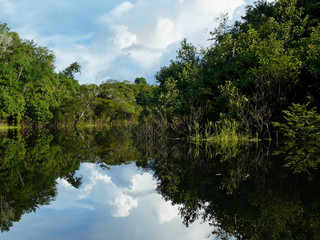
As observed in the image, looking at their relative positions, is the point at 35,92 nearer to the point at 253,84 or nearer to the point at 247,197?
the point at 253,84

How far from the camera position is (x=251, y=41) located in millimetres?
17203

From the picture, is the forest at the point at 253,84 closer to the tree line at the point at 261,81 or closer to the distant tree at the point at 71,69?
the tree line at the point at 261,81

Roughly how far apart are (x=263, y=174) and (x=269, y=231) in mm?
3499

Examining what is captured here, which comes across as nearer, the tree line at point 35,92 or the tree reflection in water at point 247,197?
the tree reflection in water at point 247,197

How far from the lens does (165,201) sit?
4.94 m

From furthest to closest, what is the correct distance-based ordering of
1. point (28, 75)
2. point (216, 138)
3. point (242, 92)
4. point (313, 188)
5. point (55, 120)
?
point (55, 120), point (28, 75), point (242, 92), point (216, 138), point (313, 188)

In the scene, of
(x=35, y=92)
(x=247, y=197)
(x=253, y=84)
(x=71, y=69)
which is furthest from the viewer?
(x=71, y=69)

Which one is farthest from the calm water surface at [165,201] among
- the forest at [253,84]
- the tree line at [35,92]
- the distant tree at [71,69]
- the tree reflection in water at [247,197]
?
the distant tree at [71,69]

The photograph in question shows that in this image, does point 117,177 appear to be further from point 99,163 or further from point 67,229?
point 67,229

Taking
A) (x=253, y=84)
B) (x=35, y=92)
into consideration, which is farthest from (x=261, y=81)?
(x=35, y=92)

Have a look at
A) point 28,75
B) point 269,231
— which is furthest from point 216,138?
point 28,75

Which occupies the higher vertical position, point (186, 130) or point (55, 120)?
point (55, 120)

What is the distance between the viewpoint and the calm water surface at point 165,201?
3555 mm

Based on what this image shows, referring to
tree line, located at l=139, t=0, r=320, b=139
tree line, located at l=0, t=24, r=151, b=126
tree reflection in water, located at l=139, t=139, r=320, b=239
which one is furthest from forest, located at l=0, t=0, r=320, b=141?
tree line, located at l=0, t=24, r=151, b=126
